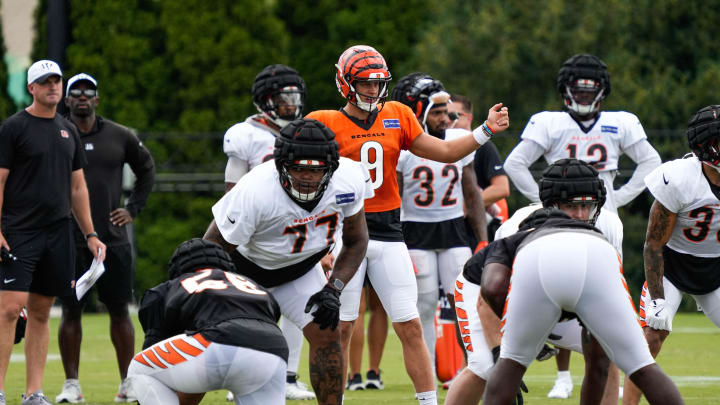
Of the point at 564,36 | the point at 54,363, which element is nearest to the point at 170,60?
the point at 564,36

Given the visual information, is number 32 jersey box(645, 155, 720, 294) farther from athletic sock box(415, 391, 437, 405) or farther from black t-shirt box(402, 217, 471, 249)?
→ black t-shirt box(402, 217, 471, 249)

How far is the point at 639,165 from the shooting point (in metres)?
8.77

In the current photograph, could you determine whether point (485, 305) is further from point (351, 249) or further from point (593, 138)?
point (593, 138)

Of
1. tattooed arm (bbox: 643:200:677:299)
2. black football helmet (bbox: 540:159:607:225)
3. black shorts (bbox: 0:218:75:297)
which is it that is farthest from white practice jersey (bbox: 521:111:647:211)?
black shorts (bbox: 0:218:75:297)

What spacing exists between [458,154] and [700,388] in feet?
9.68

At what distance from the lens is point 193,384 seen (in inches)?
203

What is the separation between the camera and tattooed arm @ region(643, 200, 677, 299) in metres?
6.65

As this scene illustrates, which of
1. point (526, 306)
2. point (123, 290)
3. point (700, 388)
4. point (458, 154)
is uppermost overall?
point (458, 154)

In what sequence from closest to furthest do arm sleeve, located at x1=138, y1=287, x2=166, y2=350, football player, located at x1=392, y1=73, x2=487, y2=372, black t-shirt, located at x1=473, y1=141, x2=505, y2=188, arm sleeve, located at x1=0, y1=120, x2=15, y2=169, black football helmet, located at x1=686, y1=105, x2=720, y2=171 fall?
1. arm sleeve, located at x1=138, y1=287, x2=166, y2=350
2. black football helmet, located at x1=686, y1=105, x2=720, y2=171
3. arm sleeve, located at x1=0, y1=120, x2=15, y2=169
4. football player, located at x1=392, y1=73, x2=487, y2=372
5. black t-shirt, located at x1=473, y1=141, x2=505, y2=188

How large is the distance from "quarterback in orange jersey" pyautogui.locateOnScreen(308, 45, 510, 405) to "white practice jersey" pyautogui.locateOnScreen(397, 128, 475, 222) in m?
1.38

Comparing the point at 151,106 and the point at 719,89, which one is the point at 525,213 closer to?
the point at 719,89

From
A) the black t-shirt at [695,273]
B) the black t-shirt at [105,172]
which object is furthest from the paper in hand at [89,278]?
the black t-shirt at [695,273]

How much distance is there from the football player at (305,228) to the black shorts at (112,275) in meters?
2.37

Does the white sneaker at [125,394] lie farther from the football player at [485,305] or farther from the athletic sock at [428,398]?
the football player at [485,305]
